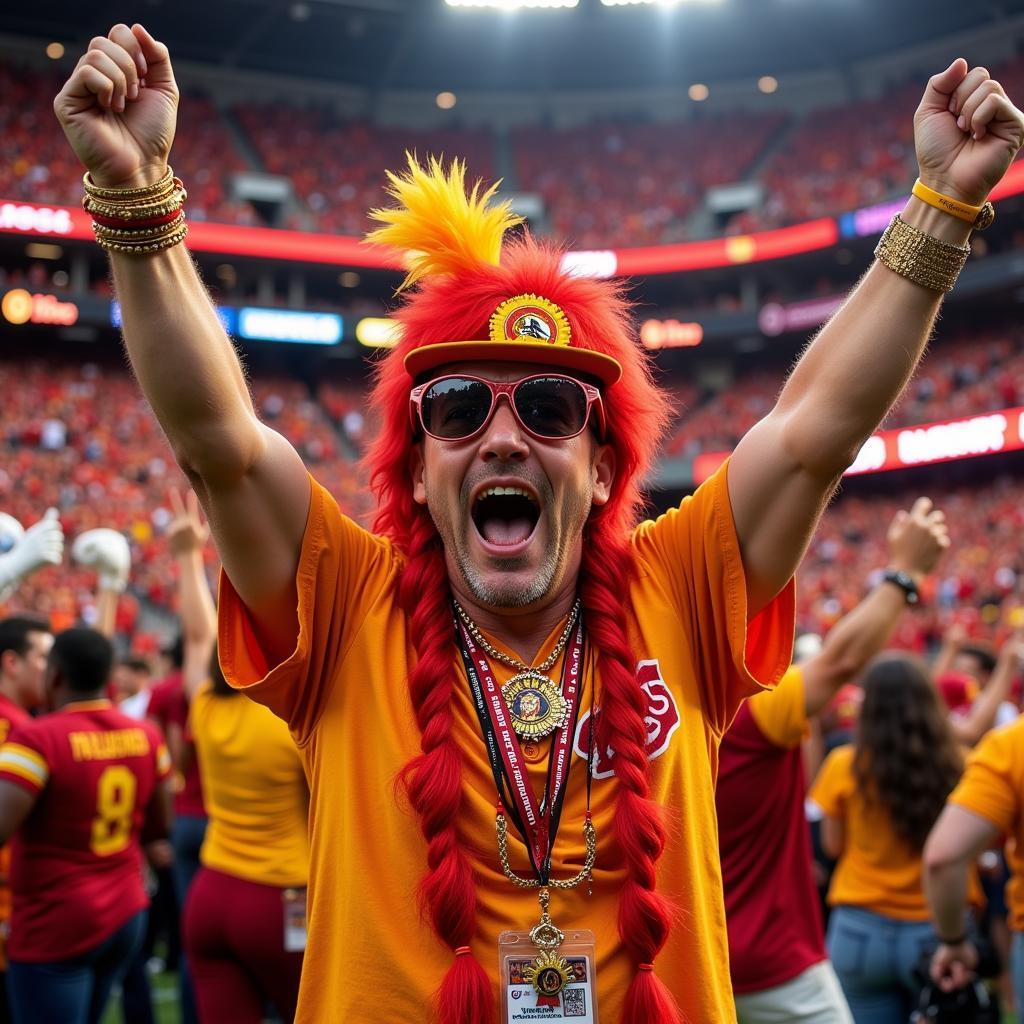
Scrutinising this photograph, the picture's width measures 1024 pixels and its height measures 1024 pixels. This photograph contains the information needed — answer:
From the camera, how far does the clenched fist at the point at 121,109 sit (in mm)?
1873

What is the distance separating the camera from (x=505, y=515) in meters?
2.43

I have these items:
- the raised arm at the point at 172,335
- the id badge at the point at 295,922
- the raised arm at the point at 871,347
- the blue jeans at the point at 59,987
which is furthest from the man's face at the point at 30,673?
the raised arm at the point at 871,347

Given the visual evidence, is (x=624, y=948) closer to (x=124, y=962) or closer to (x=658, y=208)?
(x=124, y=962)

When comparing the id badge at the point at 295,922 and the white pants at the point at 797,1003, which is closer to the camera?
the white pants at the point at 797,1003

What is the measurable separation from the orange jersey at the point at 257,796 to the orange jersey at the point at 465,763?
2309 millimetres

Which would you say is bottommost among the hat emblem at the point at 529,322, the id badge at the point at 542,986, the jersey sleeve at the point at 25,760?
the id badge at the point at 542,986

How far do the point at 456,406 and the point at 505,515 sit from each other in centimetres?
25

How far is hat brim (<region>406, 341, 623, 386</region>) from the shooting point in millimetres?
2297

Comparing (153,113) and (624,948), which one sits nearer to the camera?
(153,113)

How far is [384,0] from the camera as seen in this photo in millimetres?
30406

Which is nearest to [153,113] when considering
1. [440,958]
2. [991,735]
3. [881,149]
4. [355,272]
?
Result: [440,958]

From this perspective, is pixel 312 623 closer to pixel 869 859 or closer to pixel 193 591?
pixel 193 591

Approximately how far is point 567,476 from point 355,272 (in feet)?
97.0

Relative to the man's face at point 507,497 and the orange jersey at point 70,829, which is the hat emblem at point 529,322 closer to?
the man's face at point 507,497
